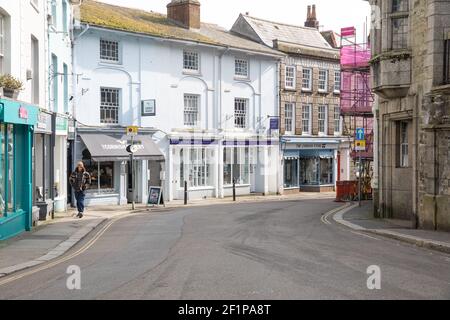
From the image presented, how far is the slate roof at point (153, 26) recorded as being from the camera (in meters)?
28.5

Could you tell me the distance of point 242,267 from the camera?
33.2ft

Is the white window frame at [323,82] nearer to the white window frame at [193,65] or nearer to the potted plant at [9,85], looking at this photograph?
the white window frame at [193,65]

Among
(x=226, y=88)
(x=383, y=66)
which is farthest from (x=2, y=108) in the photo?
(x=226, y=88)

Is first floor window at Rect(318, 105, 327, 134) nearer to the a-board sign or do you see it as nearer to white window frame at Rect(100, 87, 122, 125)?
white window frame at Rect(100, 87, 122, 125)

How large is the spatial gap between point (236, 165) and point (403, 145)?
54.0ft

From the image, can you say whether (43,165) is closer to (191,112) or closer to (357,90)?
(191,112)

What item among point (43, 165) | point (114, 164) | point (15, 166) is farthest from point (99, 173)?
point (15, 166)

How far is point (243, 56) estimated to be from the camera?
113ft

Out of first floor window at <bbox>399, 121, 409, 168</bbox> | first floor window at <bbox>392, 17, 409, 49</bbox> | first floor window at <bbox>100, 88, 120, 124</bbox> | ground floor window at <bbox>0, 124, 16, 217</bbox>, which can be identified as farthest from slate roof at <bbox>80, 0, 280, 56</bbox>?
first floor window at <bbox>399, 121, 409, 168</bbox>

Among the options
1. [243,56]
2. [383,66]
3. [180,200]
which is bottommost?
[180,200]

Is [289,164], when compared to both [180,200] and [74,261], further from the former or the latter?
[74,261]

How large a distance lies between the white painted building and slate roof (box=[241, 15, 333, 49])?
Answer: 195 cm

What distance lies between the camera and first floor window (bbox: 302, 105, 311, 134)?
38.6m
